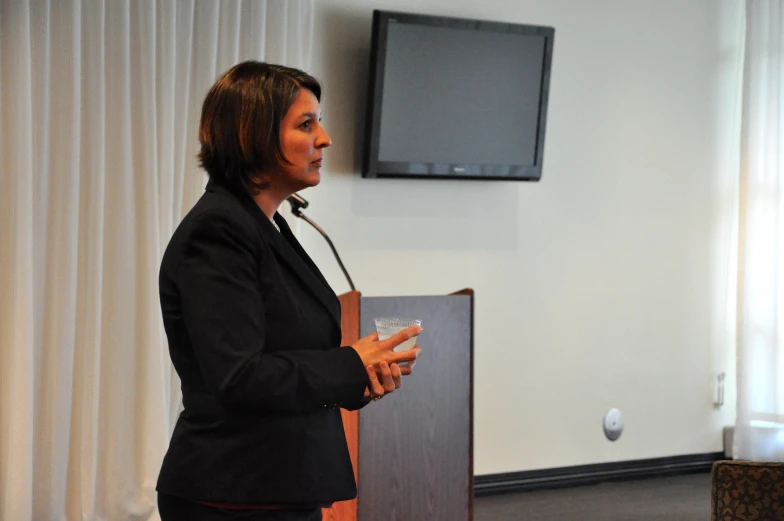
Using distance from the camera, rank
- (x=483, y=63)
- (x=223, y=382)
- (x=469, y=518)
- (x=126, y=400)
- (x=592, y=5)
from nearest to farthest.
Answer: (x=223, y=382)
(x=469, y=518)
(x=126, y=400)
(x=483, y=63)
(x=592, y=5)

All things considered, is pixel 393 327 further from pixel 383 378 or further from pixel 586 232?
pixel 586 232

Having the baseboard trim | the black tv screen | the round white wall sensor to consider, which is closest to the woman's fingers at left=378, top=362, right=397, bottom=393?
the black tv screen

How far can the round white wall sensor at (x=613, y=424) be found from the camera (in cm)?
508

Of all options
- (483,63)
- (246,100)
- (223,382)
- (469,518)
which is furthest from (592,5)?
(223,382)

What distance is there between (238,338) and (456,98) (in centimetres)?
335

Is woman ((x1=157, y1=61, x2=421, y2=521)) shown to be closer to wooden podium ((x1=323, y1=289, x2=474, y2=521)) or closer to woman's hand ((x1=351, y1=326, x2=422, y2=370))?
woman's hand ((x1=351, y1=326, x2=422, y2=370))

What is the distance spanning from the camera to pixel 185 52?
156 inches

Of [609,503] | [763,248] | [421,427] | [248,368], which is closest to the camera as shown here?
[248,368]

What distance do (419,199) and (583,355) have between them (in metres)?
1.28

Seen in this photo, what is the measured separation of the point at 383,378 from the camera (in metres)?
1.43

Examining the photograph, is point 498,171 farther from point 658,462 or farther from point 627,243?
point 658,462

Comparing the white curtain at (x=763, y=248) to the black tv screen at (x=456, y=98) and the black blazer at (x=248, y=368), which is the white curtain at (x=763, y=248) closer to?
the black tv screen at (x=456, y=98)

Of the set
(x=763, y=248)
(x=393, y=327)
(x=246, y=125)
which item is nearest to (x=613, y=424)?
(x=763, y=248)

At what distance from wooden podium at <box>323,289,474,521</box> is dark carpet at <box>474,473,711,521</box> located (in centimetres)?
96
